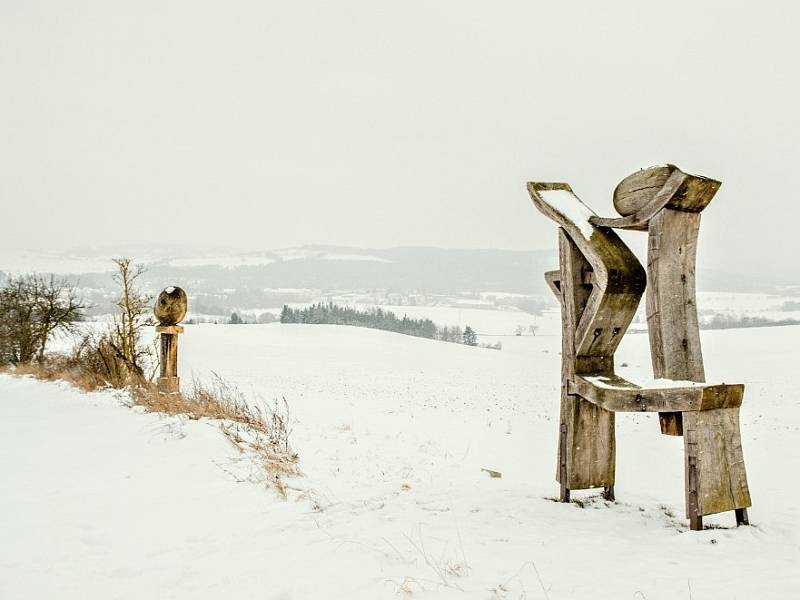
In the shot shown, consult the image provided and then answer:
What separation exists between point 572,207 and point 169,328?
781 centimetres

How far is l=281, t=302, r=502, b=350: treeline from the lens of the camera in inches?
3637

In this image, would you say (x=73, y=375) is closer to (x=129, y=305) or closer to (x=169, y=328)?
(x=129, y=305)

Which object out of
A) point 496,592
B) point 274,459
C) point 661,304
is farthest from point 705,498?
point 274,459

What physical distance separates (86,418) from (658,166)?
28.1 ft

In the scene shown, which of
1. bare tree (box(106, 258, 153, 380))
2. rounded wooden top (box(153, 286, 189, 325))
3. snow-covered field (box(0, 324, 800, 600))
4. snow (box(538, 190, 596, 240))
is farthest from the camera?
bare tree (box(106, 258, 153, 380))

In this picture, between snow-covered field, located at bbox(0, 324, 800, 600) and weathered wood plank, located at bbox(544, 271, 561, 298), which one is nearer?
snow-covered field, located at bbox(0, 324, 800, 600)

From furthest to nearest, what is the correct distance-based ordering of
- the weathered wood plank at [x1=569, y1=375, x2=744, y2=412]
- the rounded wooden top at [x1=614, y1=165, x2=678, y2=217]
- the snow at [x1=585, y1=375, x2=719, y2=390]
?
the rounded wooden top at [x1=614, y1=165, x2=678, y2=217] < the snow at [x1=585, y1=375, x2=719, y2=390] < the weathered wood plank at [x1=569, y1=375, x2=744, y2=412]

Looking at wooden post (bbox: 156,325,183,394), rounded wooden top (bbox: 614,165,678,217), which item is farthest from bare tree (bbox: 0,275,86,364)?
rounded wooden top (bbox: 614,165,678,217)

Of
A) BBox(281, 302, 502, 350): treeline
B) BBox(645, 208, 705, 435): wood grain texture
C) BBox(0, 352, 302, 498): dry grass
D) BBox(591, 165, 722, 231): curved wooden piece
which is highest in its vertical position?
BBox(591, 165, 722, 231): curved wooden piece

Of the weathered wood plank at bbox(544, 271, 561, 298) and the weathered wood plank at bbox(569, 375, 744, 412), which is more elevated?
the weathered wood plank at bbox(544, 271, 561, 298)

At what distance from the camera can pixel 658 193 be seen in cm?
352

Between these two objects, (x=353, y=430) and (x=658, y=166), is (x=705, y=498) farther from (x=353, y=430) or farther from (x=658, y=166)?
(x=353, y=430)

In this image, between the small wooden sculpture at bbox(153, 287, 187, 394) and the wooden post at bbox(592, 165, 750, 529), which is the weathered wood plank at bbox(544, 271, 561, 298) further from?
the small wooden sculpture at bbox(153, 287, 187, 394)

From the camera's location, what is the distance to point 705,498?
3205 millimetres
